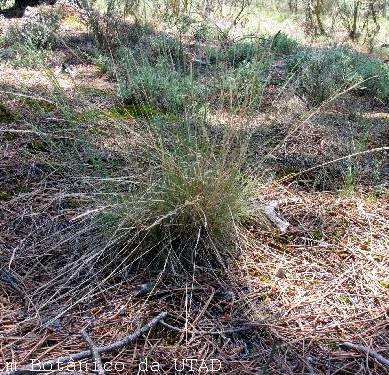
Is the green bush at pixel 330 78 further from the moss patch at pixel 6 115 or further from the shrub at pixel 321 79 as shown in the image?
the moss patch at pixel 6 115

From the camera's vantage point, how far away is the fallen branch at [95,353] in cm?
128

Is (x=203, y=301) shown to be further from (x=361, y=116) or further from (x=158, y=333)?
(x=361, y=116)

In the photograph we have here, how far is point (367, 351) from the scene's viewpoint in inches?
55.8

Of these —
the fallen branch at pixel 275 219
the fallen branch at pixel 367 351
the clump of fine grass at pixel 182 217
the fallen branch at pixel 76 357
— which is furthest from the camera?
the fallen branch at pixel 275 219

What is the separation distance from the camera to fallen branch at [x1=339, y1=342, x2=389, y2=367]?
1388 millimetres

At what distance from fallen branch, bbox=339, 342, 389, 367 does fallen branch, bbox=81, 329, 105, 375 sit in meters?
0.75

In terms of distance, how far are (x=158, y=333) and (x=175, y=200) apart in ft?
1.75

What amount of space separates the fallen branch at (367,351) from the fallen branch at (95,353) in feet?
2.48

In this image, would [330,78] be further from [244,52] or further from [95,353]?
[95,353]

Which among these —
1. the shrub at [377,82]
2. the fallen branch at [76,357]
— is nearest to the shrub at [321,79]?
the shrub at [377,82]

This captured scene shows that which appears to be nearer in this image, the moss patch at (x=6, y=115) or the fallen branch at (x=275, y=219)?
the fallen branch at (x=275, y=219)

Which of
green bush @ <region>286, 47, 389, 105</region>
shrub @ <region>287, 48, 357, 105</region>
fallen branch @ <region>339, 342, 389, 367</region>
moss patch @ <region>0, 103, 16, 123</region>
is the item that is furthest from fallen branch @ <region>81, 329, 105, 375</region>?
shrub @ <region>287, 48, 357, 105</region>

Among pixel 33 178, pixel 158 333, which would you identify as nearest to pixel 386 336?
pixel 158 333

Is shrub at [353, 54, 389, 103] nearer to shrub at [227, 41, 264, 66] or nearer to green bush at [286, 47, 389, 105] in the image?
green bush at [286, 47, 389, 105]
